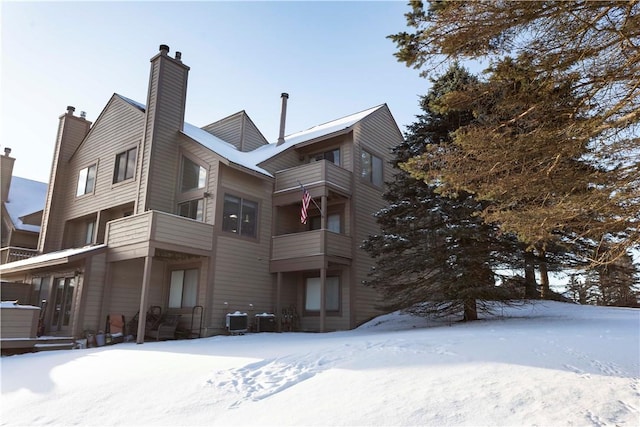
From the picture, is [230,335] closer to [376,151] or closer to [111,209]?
[111,209]

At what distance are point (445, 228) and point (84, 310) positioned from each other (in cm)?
1078

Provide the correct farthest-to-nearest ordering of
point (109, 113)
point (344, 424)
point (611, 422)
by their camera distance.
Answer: point (109, 113) < point (344, 424) < point (611, 422)

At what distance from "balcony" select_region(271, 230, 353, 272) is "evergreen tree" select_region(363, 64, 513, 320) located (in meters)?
1.63

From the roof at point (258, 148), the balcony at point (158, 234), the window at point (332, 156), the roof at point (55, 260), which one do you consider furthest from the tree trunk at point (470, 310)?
the roof at point (55, 260)

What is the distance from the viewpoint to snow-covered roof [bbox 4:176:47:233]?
22.0 meters

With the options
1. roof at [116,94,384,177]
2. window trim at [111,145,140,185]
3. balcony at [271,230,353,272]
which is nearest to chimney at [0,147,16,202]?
window trim at [111,145,140,185]

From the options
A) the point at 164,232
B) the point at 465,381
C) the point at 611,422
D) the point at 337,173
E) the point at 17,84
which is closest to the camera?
the point at 611,422

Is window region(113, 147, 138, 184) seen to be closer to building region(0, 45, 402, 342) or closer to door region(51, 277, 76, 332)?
building region(0, 45, 402, 342)

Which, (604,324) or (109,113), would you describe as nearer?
(604,324)

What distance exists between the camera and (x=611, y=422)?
4066 millimetres

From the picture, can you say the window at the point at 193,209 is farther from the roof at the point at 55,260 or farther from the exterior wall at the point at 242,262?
the roof at the point at 55,260

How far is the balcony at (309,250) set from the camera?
49.0 feet

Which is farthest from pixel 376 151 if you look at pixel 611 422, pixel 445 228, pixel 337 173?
pixel 611 422

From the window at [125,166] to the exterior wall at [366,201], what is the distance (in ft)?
26.8
